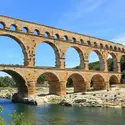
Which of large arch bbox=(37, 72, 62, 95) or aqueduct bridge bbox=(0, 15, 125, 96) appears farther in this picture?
large arch bbox=(37, 72, 62, 95)

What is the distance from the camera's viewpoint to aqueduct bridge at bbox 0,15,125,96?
4559cm

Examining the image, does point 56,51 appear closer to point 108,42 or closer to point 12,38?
point 12,38

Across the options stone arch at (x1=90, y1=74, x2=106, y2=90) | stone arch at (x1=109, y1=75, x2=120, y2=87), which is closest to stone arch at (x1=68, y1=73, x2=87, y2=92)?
stone arch at (x1=90, y1=74, x2=106, y2=90)

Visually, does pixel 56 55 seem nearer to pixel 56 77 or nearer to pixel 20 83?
pixel 56 77

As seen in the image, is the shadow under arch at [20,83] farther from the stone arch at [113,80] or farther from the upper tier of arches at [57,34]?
the stone arch at [113,80]

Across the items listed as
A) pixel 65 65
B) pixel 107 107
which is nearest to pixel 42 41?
pixel 65 65

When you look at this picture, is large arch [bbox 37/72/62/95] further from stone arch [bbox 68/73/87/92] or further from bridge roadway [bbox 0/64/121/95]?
stone arch [bbox 68/73/87/92]

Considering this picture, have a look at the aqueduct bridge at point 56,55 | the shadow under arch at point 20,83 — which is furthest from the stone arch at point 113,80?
the shadow under arch at point 20,83

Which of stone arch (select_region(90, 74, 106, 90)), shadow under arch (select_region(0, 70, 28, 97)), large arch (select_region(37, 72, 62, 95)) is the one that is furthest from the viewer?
stone arch (select_region(90, 74, 106, 90))

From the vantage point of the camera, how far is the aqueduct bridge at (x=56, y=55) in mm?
45591

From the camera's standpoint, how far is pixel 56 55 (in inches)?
2096

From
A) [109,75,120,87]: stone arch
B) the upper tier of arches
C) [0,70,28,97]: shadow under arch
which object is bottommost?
[0,70,28,97]: shadow under arch

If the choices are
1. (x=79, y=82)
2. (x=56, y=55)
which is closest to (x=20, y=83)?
(x=56, y=55)

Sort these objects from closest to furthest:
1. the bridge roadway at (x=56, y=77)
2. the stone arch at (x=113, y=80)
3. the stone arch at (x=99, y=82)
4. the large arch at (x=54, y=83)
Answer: the bridge roadway at (x=56, y=77) → the large arch at (x=54, y=83) → the stone arch at (x=99, y=82) → the stone arch at (x=113, y=80)
